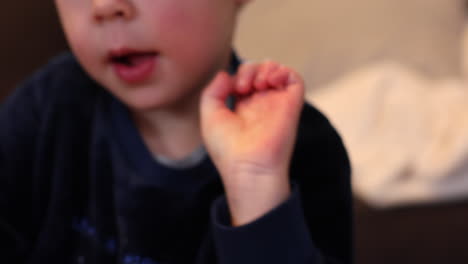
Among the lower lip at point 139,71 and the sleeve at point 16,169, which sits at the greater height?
the lower lip at point 139,71

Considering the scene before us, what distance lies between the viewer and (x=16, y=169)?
2.20ft

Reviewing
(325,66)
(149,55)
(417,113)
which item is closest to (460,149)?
(417,113)

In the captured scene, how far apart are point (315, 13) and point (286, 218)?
96 cm

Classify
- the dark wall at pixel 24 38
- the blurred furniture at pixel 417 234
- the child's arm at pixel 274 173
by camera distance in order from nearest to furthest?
the child's arm at pixel 274 173 < the blurred furniture at pixel 417 234 < the dark wall at pixel 24 38

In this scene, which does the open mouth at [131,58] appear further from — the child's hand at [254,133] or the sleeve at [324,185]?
the sleeve at [324,185]

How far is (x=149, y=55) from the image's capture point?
54cm

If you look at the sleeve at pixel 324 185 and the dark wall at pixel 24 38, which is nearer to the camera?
the sleeve at pixel 324 185

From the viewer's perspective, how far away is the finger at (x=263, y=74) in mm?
547

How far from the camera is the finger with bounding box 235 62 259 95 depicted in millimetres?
550

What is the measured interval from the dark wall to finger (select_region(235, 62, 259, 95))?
2.32ft

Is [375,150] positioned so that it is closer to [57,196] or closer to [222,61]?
[222,61]

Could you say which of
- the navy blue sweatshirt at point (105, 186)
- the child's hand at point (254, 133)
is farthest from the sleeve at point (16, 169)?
the child's hand at point (254, 133)

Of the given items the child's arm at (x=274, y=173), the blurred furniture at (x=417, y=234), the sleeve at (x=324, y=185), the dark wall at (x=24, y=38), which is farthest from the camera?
the dark wall at (x=24, y=38)

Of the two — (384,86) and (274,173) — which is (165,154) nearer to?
(274,173)
